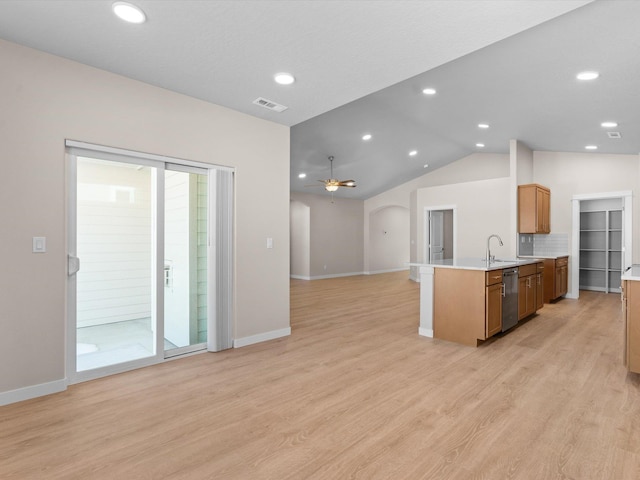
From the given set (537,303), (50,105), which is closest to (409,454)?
(50,105)

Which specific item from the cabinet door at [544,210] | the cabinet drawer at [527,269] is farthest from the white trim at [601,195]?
the cabinet drawer at [527,269]

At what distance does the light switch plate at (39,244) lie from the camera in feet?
8.79

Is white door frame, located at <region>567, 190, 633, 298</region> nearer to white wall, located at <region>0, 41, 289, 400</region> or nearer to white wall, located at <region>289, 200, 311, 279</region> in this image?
white wall, located at <region>289, 200, 311, 279</region>

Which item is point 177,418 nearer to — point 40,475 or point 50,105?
point 40,475

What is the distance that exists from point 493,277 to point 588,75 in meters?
2.27

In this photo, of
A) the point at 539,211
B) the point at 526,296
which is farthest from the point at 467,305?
the point at 539,211

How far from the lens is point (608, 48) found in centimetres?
301

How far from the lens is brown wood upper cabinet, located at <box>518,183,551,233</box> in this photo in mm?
6578

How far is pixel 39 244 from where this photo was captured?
270cm

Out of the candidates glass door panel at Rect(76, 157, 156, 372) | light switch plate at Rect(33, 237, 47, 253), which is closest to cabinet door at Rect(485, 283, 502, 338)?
glass door panel at Rect(76, 157, 156, 372)

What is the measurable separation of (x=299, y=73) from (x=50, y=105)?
6.44ft

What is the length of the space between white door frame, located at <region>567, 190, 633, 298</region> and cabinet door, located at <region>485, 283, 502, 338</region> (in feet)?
13.6

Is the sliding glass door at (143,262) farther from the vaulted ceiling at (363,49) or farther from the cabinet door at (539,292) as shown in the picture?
the cabinet door at (539,292)

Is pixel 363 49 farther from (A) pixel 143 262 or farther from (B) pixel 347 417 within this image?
(A) pixel 143 262
